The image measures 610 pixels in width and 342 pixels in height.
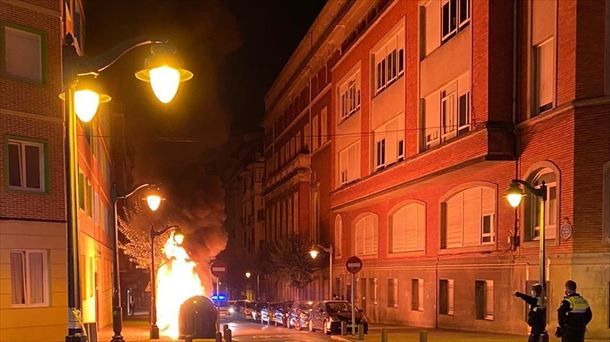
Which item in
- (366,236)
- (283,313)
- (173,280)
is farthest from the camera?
(173,280)

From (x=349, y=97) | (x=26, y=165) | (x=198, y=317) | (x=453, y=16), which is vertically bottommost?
(x=198, y=317)

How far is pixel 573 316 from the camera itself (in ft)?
38.3

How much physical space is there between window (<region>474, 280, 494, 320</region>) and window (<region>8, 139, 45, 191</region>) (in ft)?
46.1

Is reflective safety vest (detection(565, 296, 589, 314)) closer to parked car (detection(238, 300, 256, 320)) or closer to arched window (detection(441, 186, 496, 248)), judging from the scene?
arched window (detection(441, 186, 496, 248))

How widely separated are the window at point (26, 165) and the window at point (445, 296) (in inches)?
568

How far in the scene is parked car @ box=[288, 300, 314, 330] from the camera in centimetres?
2512

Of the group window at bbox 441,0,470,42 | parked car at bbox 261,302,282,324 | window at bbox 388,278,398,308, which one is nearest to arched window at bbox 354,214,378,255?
window at bbox 388,278,398,308

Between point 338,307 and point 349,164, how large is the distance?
12997mm

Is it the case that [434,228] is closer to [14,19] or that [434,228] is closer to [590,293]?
[590,293]

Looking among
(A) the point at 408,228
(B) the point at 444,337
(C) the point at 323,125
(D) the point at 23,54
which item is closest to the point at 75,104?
(D) the point at 23,54

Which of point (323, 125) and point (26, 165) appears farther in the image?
point (323, 125)

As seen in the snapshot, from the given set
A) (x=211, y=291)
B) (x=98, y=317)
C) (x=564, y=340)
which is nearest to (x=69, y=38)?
(x=564, y=340)

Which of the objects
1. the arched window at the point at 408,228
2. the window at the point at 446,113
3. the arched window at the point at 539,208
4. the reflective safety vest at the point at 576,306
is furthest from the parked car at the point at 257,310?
the reflective safety vest at the point at 576,306

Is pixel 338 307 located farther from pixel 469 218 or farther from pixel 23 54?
pixel 23 54
